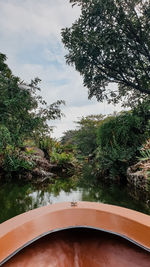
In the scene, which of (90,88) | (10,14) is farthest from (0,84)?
(90,88)

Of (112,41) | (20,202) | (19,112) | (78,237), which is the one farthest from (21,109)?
(112,41)

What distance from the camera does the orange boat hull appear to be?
69 centimetres

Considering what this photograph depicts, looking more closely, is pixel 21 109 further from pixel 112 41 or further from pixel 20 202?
pixel 112 41

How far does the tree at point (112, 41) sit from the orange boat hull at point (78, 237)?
21.4 ft

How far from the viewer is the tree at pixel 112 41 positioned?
19.2 ft

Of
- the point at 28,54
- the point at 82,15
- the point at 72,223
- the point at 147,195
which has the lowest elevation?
the point at 147,195

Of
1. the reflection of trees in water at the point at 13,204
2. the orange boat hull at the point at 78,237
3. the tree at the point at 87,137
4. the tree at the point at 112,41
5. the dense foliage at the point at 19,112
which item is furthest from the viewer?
the tree at the point at 87,137

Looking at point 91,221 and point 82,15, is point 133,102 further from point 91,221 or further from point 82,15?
point 91,221

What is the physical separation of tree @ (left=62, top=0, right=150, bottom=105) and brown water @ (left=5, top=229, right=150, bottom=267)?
6.60 metres

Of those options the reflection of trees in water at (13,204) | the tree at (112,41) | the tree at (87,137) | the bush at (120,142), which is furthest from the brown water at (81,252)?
the tree at (87,137)

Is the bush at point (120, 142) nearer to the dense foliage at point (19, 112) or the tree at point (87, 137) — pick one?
the dense foliage at point (19, 112)

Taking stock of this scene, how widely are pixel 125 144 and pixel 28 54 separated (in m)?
4.38

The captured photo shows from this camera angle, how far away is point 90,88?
7570 millimetres

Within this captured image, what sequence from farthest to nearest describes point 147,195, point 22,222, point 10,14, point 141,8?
point 141,8, point 10,14, point 147,195, point 22,222
